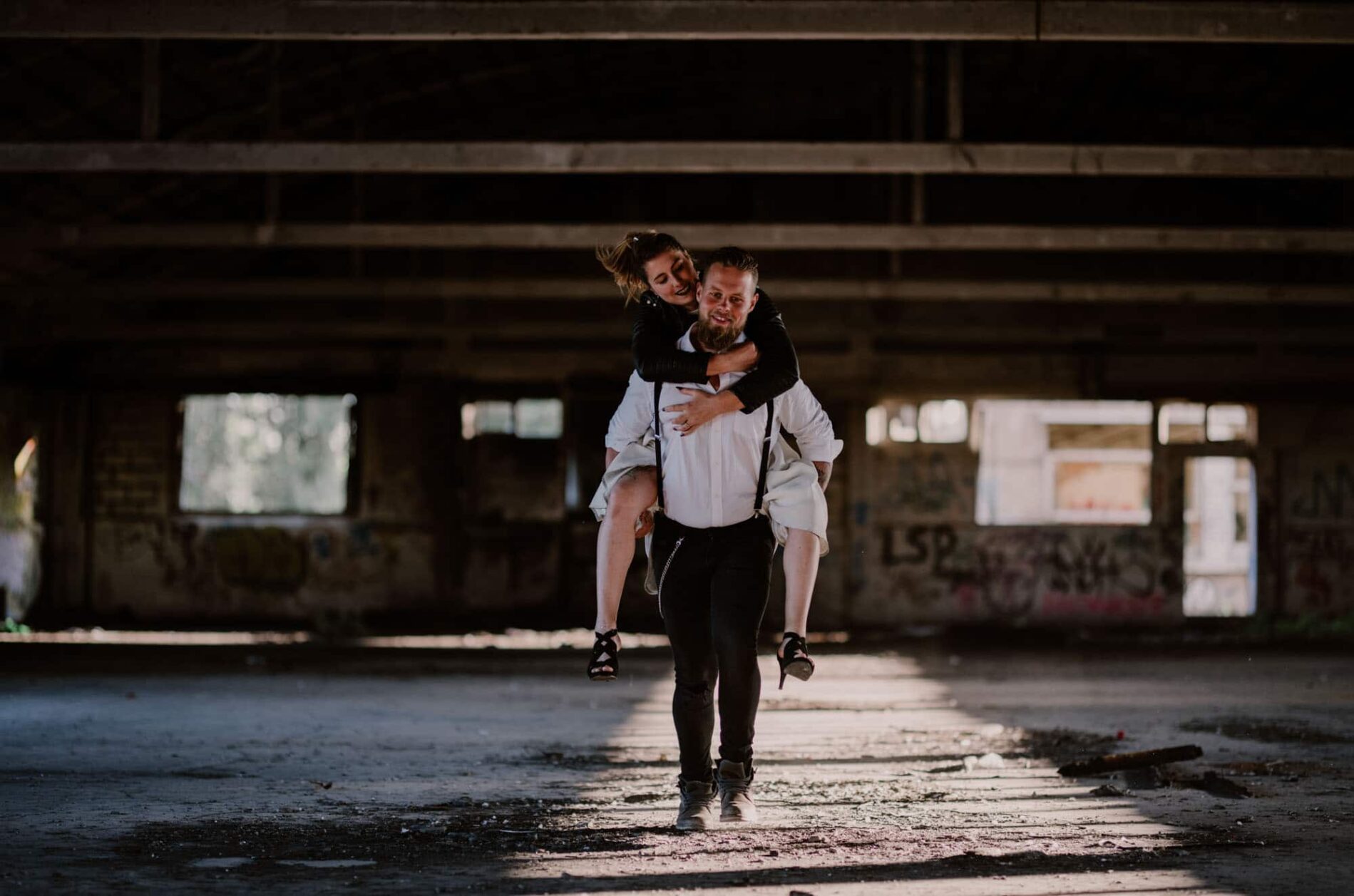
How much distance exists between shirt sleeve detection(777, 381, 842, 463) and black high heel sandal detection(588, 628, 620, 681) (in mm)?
871

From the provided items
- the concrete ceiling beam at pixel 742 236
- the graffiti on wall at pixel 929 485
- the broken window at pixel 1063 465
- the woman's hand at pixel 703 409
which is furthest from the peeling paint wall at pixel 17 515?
the woman's hand at pixel 703 409

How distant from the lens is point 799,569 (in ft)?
15.8

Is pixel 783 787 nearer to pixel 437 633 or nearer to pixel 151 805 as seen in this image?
pixel 151 805

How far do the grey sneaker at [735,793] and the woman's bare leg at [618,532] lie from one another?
1.95ft

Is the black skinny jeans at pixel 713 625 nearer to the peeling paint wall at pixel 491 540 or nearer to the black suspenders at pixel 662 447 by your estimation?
the black suspenders at pixel 662 447

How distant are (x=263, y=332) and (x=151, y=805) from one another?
13.1m

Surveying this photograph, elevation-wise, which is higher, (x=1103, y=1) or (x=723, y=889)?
(x=1103, y=1)

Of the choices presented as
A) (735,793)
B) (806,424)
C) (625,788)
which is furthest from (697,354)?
(625,788)

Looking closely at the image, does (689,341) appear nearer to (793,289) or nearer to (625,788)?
(625,788)

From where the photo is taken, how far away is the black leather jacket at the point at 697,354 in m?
4.75

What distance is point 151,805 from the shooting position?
512 cm

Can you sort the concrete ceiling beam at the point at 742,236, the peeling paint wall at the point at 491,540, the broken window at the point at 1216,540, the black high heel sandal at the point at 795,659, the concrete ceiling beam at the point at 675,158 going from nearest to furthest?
1. the black high heel sandal at the point at 795,659
2. the concrete ceiling beam at the point at 675,158
3. the concrete ceiling beam at the point at 742,236
4. the peeling paint wall at the point at 491,540
5. the broken window at the point at 1216,540

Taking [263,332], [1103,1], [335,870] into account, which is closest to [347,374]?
[263,332]

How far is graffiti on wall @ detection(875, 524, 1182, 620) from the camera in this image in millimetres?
18062
